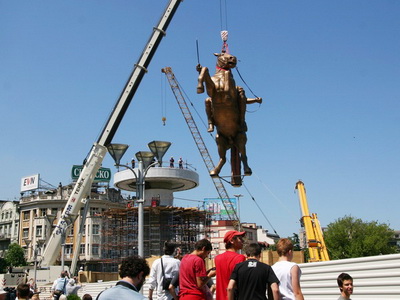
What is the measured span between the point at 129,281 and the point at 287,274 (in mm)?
2172

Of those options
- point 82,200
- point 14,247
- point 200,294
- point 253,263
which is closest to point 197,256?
point 200,294

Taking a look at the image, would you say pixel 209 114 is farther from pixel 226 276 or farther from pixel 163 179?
pixel 163 179

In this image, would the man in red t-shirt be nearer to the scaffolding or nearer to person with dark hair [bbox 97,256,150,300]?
person with dark hair [bbox 97,256,150,300]

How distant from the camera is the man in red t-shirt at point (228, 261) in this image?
19.6ft

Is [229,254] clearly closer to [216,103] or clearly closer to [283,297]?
[283,297]

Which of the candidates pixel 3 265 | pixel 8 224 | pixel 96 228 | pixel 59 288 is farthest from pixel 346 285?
pixel 8 224

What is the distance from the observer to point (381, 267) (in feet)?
24.5

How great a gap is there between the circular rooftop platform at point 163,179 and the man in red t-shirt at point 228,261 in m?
47.6

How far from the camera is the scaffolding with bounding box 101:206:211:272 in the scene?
56.0m

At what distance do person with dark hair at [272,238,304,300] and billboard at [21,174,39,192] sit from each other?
8572 centimetres

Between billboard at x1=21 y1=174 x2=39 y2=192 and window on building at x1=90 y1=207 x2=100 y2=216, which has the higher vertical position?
Answer: billboard at x1=21 y1=174 x2=39 y2=192

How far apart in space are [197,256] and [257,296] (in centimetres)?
158

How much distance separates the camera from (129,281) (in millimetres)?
4035

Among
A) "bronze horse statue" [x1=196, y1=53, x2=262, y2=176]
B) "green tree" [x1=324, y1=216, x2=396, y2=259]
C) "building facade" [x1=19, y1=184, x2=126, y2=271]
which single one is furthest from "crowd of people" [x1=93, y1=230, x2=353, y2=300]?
"building facade" [x1=19, y1=184, x2=126, y2=271]
